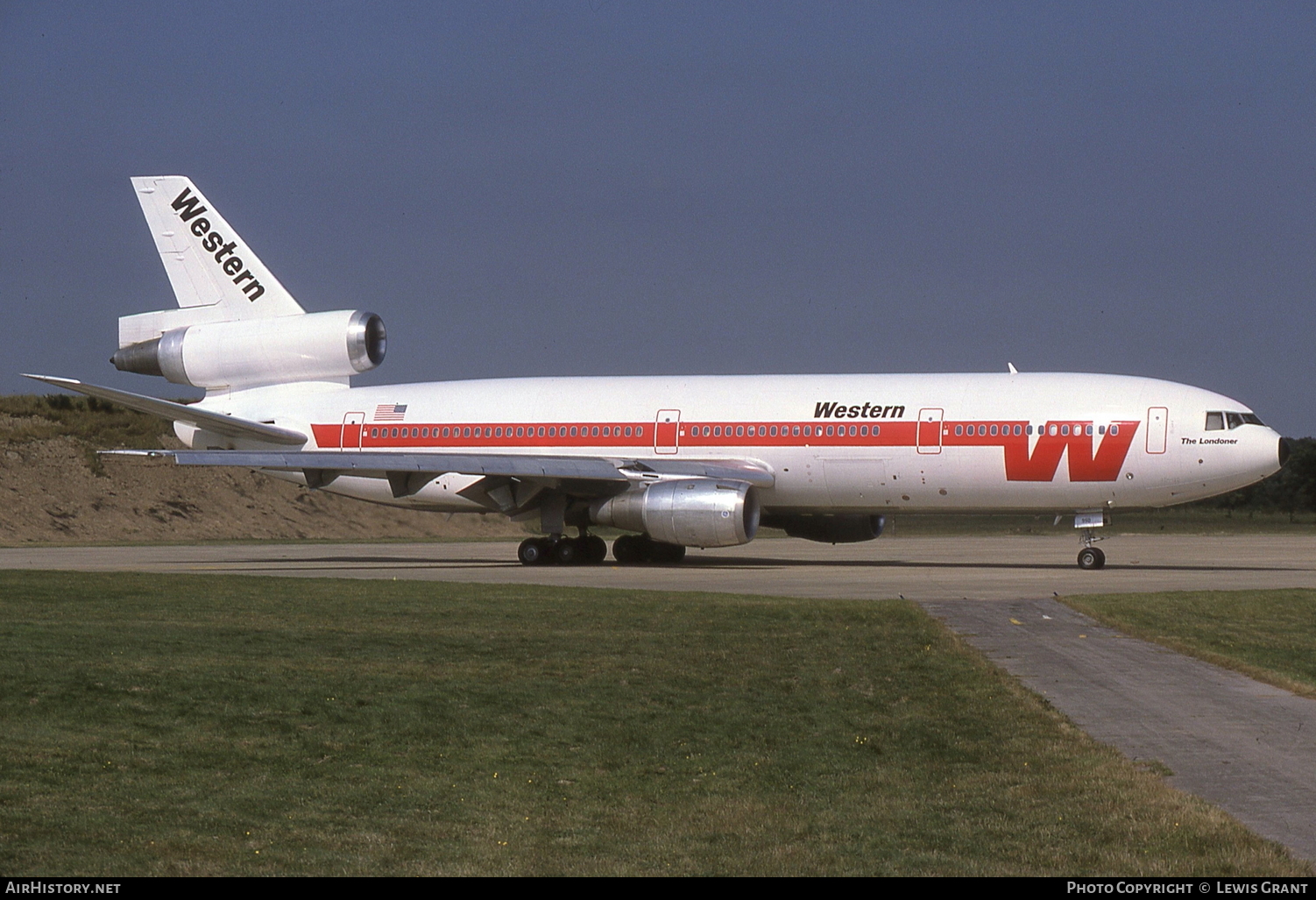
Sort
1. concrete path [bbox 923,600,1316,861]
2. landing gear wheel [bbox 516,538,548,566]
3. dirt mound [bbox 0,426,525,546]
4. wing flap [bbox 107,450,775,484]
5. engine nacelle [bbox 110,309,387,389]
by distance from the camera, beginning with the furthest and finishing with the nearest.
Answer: dirt mound [bbox 0,426,525,546] < engine nacelle [bbox 110,309,387,389] < landing gear wheel [bbox 516,538,548,566] < wing flap [bbox 107,450,775,484] < concrete path [bbox 923,600,1316,861]

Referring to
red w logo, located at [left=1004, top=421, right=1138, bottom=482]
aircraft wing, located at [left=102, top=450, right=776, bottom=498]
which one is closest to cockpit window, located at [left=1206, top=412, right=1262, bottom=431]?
red w logo, located at [left=1004, top=421, right=1138, bottom=482]

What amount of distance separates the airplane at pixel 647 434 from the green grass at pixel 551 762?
13.6 meters

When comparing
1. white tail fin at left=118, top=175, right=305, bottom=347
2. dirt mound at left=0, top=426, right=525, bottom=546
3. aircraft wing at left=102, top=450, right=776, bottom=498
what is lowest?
dirt mound at left=0, top=426, right=525, bottom=546

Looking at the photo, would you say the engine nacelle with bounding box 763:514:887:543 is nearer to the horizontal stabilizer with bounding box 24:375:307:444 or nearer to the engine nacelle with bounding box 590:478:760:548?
the engine nacelle with bounding box 590:478:760:548

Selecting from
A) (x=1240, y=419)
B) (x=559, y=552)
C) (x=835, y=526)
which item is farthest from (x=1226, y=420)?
(x=559, y=552)

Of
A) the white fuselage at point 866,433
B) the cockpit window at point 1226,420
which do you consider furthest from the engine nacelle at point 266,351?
the cockpit window at point 1226,420

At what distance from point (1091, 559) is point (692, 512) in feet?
24.4

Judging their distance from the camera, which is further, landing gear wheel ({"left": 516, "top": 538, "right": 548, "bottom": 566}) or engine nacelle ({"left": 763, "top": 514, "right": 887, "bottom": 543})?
engine nacelle ({"left": 763, "top": 514, "right": 887, "bottom": 543})

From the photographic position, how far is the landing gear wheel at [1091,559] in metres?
25.7

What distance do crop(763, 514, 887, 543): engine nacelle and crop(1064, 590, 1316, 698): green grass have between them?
11912mm

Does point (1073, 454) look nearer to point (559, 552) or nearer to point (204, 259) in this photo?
point (559, 552)

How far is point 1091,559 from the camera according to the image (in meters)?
25.9

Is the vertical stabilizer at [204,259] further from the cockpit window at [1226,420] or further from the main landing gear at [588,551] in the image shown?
the cockpit window at [1226,420]

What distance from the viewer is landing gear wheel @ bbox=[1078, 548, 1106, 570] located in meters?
25.7
